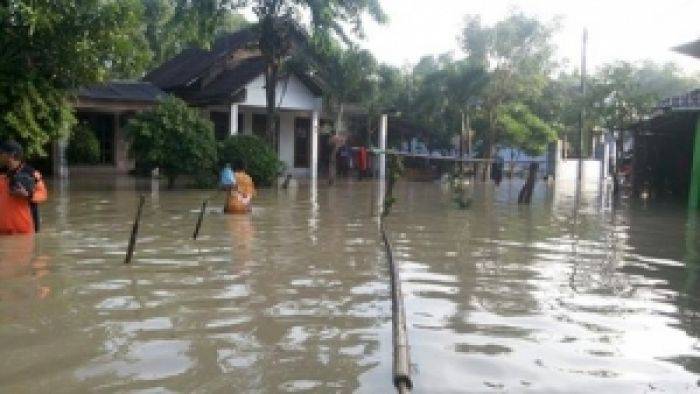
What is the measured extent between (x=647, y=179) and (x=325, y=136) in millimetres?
14843

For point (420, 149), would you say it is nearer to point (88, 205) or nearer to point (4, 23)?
point (88, 205)

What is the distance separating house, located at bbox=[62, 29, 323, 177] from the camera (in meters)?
26.2

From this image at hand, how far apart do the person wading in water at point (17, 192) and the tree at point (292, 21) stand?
45.1 feet

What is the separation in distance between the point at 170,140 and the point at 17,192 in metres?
11.8

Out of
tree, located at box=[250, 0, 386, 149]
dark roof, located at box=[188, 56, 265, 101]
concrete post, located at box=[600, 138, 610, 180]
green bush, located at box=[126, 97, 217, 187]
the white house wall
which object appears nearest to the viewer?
green bush, located at box=[126, 97, 217, 187]

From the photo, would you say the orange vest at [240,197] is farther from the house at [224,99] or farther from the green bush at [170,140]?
the house at [224,99]

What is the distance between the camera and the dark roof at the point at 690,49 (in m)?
18.2

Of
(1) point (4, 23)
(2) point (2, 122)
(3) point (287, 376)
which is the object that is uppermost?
(1) point (4, 23)

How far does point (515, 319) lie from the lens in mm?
6180

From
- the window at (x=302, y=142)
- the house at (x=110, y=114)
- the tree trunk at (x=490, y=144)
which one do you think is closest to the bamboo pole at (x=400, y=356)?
the house at (x=110, y=114)

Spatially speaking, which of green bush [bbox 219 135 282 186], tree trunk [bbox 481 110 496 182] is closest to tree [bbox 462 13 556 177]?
tree trunk [bbox 481 110 496 182]

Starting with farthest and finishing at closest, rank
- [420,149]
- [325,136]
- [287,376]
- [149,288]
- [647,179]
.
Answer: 1. [420,149]
2. [325,136]
3. [647,179]
4. [149,288]
5. [287,376]

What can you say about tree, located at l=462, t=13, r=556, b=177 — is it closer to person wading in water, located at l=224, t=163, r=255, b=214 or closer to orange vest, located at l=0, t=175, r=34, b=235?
person wading in water, located at l=224, t=163, r=255, b=214

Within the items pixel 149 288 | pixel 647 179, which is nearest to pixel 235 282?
pixel 149 288
